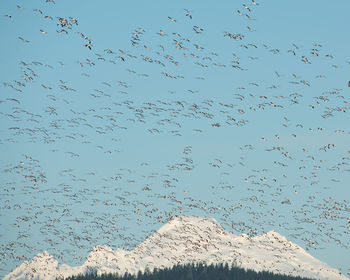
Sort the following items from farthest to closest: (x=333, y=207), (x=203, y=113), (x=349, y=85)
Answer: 1. (x=333, y=207)
2. (x=203, y=113)
3. (x=349, y=85)

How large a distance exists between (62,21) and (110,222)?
8218cm

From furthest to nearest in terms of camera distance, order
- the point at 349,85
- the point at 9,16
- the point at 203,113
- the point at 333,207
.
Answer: the point at 333,207, the point at 203,113, the point at 9,16, the point at 349,85

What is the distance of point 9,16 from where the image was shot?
8119 centimetres

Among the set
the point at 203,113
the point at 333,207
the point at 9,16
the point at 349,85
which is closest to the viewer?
the point at 349,85

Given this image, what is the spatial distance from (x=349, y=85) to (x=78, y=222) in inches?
3069

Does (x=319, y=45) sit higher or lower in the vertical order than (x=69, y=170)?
higher

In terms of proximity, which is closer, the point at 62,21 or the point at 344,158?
the point at 62,21

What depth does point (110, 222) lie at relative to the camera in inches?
5935

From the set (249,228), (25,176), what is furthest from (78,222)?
(249,228)

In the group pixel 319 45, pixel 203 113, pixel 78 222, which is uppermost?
pixel 319 45

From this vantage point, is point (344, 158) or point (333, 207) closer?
point (344, 158)

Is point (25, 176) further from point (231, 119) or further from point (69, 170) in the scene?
point (231, 119)

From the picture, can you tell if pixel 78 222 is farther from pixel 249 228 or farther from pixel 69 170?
pixel 249 228

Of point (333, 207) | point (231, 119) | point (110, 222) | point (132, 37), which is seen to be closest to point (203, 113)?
point (231, 119)
